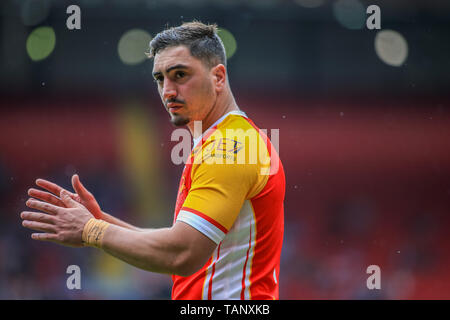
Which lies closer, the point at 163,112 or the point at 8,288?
the point at 8,288

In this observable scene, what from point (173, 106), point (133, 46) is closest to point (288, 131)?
point (133, 46)

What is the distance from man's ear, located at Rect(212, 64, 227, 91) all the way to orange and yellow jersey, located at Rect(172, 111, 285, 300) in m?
0.16

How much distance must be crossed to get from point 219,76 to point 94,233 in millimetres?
875

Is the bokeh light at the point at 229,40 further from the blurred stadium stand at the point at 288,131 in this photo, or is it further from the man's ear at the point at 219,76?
the man's ear at the point at 219,76

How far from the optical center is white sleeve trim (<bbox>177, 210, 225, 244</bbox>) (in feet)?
5.52

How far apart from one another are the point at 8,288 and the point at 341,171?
5748 millimetres

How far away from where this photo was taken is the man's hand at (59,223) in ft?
5.92

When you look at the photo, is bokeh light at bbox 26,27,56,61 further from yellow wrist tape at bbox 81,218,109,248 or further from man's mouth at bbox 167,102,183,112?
yellow wrist tape at bbox 81,218,109,248

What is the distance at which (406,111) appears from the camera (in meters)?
8.16

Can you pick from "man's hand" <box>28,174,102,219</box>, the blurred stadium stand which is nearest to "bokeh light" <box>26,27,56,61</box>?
the blurred stadium stand

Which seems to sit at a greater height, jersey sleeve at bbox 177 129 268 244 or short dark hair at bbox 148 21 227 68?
short dark hair at bbox 148 21 227 68

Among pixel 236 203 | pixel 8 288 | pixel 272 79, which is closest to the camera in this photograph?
pixel 236 203

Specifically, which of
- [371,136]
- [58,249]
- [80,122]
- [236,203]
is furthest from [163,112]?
[236,203]

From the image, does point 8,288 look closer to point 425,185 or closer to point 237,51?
point 237,51
